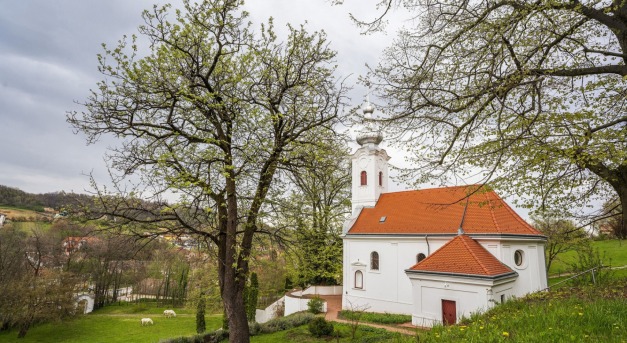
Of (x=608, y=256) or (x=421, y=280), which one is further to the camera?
(x=608, y=256)

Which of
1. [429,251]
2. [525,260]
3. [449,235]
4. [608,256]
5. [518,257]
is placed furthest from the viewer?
[608,256]

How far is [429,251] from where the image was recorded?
1858cm

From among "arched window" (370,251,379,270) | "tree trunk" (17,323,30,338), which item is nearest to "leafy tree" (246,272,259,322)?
"arched window" (370,251,379,270)

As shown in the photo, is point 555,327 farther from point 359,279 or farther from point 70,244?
point 70,244

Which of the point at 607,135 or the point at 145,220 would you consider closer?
the point at 607,135

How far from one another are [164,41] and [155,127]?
7.14ft

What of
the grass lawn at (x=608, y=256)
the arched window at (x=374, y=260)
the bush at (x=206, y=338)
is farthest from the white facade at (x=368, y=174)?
the grass lawn at (x=608, y=256)

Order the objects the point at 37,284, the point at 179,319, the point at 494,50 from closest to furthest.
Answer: the point at 494,50 < the point at 37,284 < the point at 179,319

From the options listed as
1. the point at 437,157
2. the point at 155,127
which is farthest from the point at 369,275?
the point at 155,127

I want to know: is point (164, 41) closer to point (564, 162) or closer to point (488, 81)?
point (488, 81)

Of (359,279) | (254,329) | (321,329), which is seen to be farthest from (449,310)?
(254,329)

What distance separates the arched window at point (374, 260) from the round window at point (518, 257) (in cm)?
748

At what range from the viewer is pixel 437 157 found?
25.2 feet

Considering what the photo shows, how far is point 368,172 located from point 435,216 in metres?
6.28
